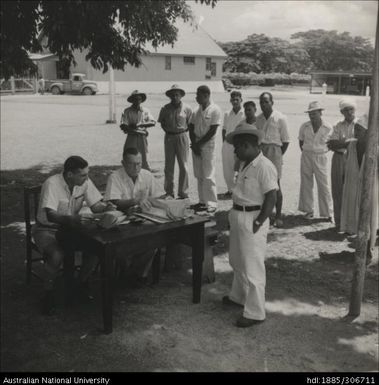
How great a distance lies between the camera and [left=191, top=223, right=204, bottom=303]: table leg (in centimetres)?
509

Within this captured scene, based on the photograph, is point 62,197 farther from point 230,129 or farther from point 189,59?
point 189,59

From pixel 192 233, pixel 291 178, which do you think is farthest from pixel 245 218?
pixel 291 178

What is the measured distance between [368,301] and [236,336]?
1680 millimetres

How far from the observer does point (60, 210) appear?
519 cm

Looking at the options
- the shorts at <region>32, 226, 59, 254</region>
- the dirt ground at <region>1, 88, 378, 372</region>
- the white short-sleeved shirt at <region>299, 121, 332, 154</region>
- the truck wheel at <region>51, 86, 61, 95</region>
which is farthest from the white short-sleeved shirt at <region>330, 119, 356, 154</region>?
the truck wheel at <region>51, 86, 61, 95</region>

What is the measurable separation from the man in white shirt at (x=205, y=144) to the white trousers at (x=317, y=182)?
1470mm

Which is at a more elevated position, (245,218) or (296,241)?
(245,218)

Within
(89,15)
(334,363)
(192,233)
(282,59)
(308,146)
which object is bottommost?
(334,363)

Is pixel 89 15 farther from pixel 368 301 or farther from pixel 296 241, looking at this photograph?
pixel 368 301

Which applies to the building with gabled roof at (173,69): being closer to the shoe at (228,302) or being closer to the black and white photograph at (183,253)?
the black and white photograph at (183,253)

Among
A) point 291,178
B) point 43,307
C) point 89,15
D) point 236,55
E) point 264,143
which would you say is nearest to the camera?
point 43,307

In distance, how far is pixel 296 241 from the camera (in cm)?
732

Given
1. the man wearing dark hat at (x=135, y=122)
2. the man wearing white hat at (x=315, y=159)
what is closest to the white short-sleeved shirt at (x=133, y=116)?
the man wearing dark hat at (x=135, y=122)

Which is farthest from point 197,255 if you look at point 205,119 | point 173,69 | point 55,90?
point 173,69
